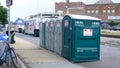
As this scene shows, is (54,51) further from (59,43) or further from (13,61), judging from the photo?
(13,61)

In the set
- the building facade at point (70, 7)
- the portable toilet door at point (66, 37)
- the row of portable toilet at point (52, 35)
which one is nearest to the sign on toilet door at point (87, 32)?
the portable toilet door at point (66, 37)

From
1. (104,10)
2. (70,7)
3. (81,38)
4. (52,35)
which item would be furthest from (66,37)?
(70,7)

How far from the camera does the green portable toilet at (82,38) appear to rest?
12.9m

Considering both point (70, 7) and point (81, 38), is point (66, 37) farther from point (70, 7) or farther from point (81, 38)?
point (70, 7)

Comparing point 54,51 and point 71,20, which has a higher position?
point 71,20

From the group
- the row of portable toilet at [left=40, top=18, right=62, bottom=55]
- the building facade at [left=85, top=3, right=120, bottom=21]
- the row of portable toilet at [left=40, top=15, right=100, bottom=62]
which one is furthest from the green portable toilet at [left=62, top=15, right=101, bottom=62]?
the building facade at [left=85, top=3, right=120, bottom=21]

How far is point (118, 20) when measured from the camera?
12200 cm

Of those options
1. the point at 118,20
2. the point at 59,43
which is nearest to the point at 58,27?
the point at 59,43

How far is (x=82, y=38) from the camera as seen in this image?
1306cm

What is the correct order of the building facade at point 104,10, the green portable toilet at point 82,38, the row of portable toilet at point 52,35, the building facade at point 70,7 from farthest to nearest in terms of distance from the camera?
the building facade at point 70,7 → the building facade at point 104,10 → the row of portable toilet at point 52,35 → the green portable toilet at point 82,38

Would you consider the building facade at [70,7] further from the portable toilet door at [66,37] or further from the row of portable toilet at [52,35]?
the portable toilet door at [66,37]

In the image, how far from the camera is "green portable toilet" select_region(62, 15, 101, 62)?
42.4 ft

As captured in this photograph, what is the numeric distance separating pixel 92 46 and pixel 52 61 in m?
1.71

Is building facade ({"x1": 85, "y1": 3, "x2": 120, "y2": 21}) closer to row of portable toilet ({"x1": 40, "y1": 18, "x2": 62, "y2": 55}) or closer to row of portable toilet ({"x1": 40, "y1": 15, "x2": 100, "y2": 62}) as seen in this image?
row of portable toilet ({"x1": 40, "y1": 18, "x2": 62, "y2": 55})
